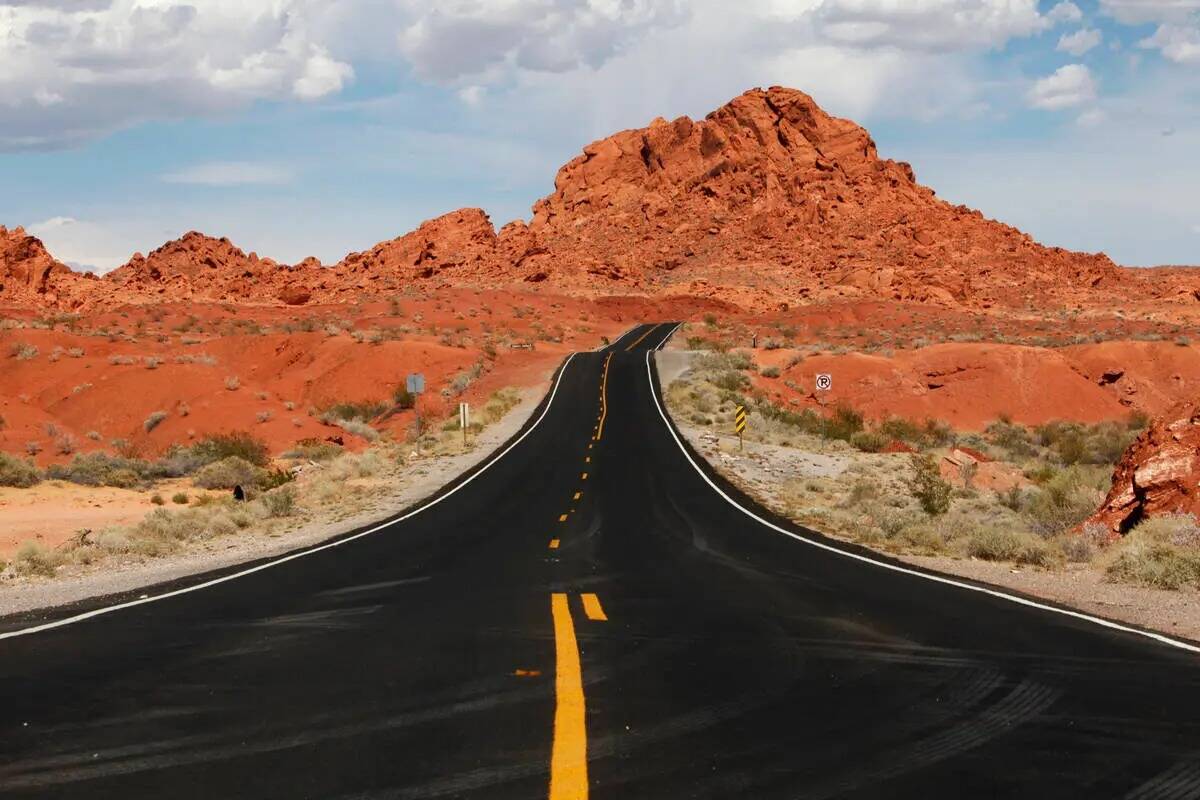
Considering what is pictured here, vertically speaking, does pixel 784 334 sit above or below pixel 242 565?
above

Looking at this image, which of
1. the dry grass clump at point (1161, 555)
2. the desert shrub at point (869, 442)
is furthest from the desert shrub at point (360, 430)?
the dry grass clump at point (1161, 555)

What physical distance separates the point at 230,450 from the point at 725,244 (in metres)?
98.4

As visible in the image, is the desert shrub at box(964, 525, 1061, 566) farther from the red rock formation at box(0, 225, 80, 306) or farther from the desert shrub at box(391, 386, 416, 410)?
the red rock formation at box(0, 225, 80, 306)

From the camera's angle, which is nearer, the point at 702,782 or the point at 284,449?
the point at 702,782

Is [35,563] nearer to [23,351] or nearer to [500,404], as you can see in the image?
[500,404]

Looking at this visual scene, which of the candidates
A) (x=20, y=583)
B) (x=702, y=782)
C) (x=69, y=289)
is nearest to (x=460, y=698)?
(x=702, y=782)

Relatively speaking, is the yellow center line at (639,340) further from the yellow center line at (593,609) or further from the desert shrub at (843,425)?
the yellow center line at (593,609)

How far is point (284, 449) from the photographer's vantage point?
44531mm

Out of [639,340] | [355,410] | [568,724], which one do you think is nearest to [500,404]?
[355,410]

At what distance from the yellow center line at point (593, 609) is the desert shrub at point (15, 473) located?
28.4 metres

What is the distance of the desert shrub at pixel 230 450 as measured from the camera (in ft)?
133

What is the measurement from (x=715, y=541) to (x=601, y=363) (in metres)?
46.7

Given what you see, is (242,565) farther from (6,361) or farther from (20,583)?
(6,361)

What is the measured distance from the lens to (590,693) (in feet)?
20.9
